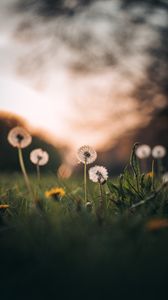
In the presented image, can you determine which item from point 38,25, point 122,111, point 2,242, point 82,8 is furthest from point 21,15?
point 2,242

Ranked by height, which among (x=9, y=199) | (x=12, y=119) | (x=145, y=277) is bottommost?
Answer: (x=145, y=277)

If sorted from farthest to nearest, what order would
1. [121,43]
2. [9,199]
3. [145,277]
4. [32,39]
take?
[121,43], [32,39], [9,199], [145,277]

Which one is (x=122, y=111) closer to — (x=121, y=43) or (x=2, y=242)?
(x=121, y=43)

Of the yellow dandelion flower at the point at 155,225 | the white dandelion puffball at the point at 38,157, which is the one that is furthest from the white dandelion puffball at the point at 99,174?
the yellow dandelion flower at the point at 155,225

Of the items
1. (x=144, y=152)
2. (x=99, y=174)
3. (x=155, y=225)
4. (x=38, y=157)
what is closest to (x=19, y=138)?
(x=38, y=157)

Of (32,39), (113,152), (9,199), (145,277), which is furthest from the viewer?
(113,152)

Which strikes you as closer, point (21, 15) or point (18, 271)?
point (18, 271)

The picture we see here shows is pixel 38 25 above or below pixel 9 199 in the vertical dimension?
above
